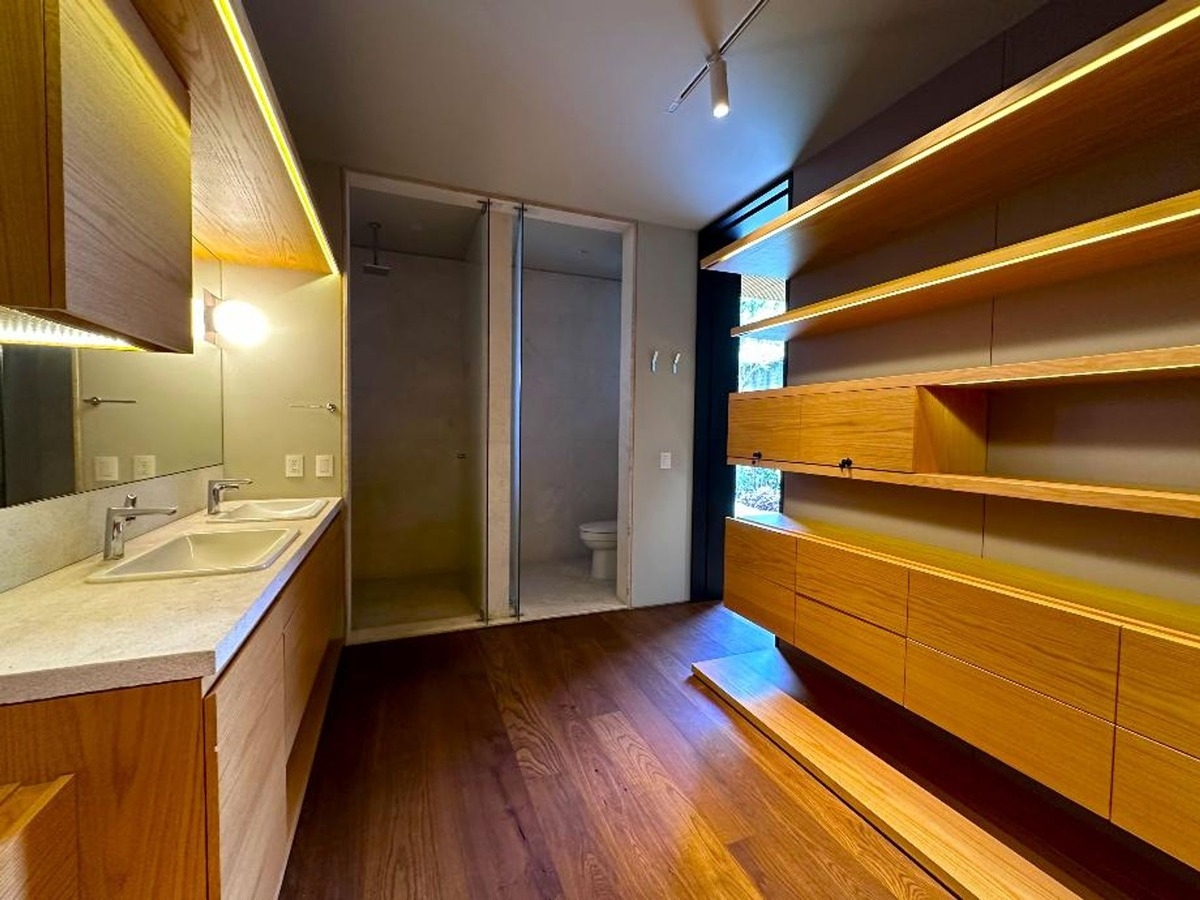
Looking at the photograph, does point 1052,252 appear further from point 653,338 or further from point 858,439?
Answer: point 653,338

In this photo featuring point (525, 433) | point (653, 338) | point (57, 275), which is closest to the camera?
point (57, 275)

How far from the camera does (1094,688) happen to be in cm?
113

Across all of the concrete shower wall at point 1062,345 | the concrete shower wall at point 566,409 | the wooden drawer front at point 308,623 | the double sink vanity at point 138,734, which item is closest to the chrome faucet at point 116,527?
the double sink vanity at point 138,734

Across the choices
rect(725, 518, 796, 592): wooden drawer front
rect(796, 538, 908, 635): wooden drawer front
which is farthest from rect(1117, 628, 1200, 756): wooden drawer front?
rect(725, 518, 796, 592): wooden drawer front

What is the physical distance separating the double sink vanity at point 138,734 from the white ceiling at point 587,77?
186cm

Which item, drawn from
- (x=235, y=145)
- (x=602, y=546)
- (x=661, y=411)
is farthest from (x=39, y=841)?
(x=602, y=546)

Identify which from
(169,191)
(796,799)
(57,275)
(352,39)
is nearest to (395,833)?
(796,799)

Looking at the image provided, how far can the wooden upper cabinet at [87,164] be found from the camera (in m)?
0.72

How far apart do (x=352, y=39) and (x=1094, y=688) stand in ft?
9.72

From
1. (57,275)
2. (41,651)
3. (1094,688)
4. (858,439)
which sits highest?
(57,275)

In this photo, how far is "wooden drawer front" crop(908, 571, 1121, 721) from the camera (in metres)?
1.13

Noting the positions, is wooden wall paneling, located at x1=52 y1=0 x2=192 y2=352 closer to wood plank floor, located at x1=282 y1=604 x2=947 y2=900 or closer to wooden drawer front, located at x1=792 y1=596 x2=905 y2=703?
wood plank floor, located at x1=282 y1=604 x2=947 y2=900

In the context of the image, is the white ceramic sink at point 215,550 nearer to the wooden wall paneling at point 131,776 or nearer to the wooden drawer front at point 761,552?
the wooden wall paneling at point 131,776

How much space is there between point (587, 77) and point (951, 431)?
75.7 inches
